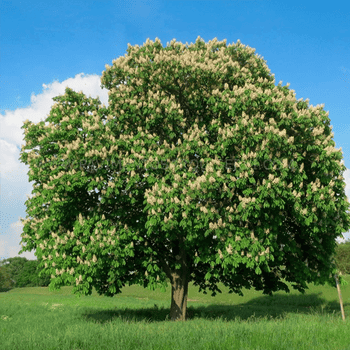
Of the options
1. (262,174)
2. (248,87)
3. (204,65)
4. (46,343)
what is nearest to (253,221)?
(262,174)

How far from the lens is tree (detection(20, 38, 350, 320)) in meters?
14.2

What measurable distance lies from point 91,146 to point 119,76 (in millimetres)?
4981

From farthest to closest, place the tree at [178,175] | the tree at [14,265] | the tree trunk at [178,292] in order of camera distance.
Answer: the tree at [14,265] → the tree trunk at [178,292] → the tree at [178,175]

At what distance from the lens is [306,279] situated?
18422 mm

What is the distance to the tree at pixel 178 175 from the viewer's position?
14.2 meters

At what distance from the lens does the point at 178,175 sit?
1402 centimetres

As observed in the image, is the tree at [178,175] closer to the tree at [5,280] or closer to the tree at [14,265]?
the tree at [5,280]

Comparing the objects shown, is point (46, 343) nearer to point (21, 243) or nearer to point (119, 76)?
point (21, 243)

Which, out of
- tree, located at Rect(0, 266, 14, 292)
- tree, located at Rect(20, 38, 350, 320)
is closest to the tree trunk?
tree, located at Rect(20, 38, 350, 320)

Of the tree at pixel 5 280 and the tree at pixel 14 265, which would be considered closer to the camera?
the tree at pixel 5 280

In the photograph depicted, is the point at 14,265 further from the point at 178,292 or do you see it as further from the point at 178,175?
the point at 178,175

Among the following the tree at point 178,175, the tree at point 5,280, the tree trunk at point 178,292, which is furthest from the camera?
the tree at point 5,280

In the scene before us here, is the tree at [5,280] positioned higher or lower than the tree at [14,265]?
lower

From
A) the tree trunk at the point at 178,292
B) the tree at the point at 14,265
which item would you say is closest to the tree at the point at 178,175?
the tree trunk at the point at 178,292
